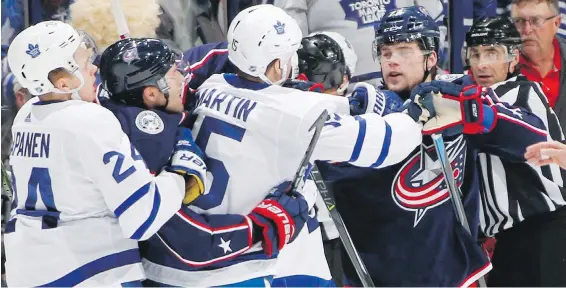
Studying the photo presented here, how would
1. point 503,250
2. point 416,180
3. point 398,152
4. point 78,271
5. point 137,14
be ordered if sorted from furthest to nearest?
1. point 137,14
2. point 503,250
3. point 416,180
4. point 398,152
5. point 78,271

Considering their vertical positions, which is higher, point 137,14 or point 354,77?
point 137,14

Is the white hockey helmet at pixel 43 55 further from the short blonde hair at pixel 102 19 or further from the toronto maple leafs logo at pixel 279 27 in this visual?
the short blonde hair at pixel 102 19

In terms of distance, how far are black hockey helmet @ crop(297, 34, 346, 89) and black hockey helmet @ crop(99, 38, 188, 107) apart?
27.3 inches

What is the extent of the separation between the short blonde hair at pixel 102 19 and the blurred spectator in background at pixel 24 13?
136mm

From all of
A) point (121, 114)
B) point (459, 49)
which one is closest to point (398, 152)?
point (121, 114)

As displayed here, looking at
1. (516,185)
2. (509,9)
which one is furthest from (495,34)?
(509,9)

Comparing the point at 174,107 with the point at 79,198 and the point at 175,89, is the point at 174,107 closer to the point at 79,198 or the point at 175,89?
the point at 175,89

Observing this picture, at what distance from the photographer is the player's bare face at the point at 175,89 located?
2.61m

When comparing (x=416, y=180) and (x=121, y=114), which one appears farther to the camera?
(x=416, y=180)

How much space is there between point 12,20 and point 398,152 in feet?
6.53

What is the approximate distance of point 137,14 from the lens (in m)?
3.94

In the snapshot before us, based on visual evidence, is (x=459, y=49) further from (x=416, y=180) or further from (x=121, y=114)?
(x=121, y=114)

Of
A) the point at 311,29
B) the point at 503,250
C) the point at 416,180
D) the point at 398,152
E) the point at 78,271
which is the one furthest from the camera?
the point at 311,29

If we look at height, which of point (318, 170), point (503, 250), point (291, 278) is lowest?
point (503, 250)
